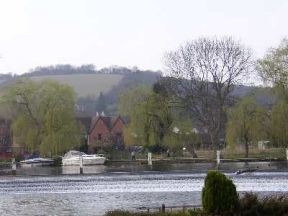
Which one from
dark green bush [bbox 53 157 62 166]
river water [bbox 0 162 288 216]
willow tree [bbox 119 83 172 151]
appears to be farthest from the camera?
willow tree [bbox 119 83 172 151]

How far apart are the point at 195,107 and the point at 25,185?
39589 millimetres

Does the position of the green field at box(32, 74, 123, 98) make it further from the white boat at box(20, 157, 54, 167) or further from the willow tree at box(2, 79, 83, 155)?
the white boat at box(20, 157, 54, 167)

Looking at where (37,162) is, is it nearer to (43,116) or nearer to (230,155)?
(43,116)

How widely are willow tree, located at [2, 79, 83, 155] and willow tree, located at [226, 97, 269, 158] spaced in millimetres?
22714

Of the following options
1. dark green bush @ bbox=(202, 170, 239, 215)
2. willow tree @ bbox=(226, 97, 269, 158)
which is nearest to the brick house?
willow tree @ bbox=(226, 97, 269, 158)

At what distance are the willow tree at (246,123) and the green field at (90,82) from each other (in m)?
94.5

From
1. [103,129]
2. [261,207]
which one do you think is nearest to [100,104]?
[103,129]

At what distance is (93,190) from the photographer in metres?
39.8

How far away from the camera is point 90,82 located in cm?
17400

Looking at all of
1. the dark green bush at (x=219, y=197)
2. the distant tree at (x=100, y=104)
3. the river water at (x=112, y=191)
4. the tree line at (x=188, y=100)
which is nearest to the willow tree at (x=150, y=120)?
the tree line at (x=188, y=100)

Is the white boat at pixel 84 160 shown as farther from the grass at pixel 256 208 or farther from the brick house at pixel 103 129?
the grass at pixel 256 208

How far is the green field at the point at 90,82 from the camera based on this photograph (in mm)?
165875

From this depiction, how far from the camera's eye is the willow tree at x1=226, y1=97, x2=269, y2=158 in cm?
7025

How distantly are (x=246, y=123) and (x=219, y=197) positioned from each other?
172 ft
